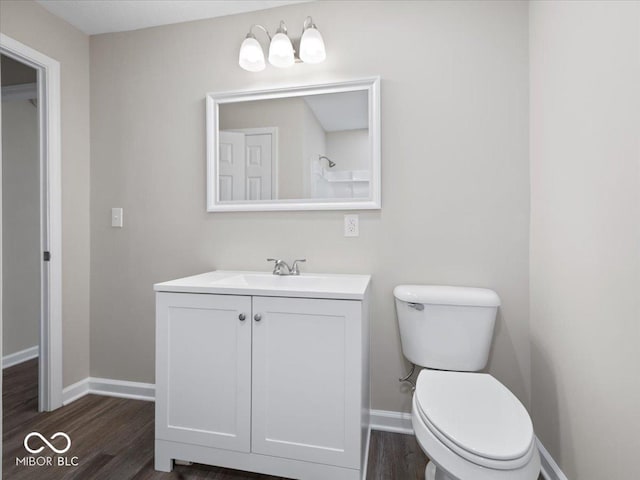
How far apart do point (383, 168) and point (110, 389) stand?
2.14 metres

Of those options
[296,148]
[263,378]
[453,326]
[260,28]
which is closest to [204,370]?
[263,378]

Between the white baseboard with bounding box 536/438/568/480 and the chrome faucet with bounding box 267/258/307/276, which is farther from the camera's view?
the chrome faucet with bounding box 267/258/307/276

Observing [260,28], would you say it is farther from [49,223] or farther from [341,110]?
[49,223]

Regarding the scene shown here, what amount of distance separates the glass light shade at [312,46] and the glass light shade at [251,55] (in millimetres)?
232

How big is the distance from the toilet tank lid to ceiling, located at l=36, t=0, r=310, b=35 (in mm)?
1632

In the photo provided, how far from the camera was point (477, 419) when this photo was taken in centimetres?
103

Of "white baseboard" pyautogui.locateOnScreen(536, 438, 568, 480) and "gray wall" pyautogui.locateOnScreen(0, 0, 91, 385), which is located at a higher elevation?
"gray wall" pyautogui.locateOnScreen(0, 0, 91, 385)

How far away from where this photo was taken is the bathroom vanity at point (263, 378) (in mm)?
1291

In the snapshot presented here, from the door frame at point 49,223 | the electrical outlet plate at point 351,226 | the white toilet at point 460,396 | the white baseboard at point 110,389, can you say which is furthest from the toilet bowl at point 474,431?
the door frame at point 49,223

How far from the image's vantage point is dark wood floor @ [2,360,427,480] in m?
1.42

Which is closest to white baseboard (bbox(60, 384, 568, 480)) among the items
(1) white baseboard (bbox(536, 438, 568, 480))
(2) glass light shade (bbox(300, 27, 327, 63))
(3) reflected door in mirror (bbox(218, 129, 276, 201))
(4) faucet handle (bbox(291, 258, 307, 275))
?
(1) white baseboard (bbox(536, 438, 568, 480))

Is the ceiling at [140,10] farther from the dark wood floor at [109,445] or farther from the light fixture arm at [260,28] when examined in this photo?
the dark wood floor at [109,445]

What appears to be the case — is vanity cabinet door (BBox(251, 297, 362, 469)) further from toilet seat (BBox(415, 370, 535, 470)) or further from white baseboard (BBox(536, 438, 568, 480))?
white baseboard (BBox(536, 438, 568, 480))

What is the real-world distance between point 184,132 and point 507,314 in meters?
2.01
